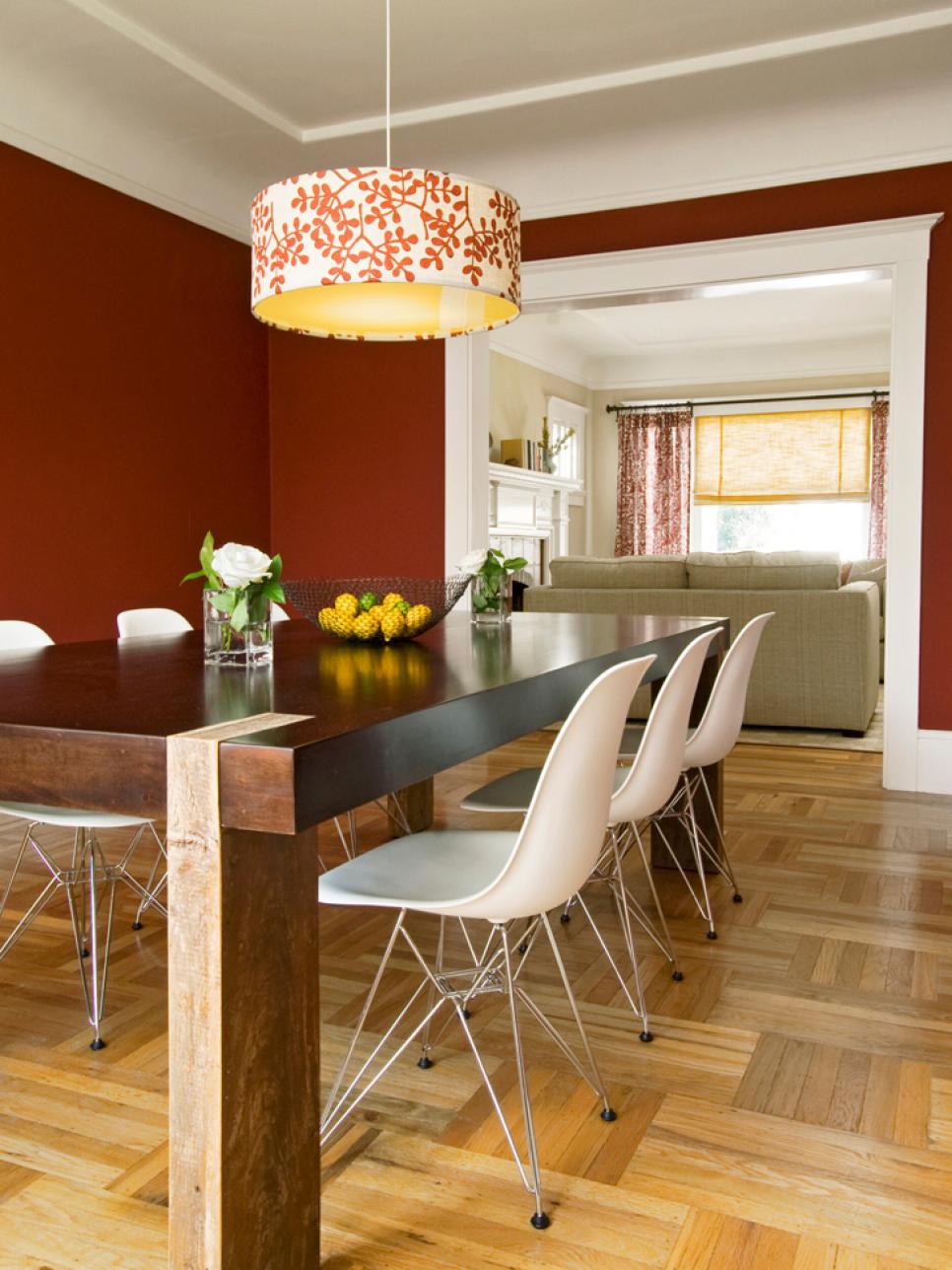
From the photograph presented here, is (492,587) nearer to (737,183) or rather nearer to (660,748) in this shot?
(660,748)

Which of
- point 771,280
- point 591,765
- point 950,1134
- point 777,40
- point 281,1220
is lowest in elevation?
point 950,1134

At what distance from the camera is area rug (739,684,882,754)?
553 centimetres

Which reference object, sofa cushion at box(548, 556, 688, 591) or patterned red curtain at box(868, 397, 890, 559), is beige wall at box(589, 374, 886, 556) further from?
sofa cushion at box(548, 556, 688, 591)

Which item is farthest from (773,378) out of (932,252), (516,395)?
(932,252)

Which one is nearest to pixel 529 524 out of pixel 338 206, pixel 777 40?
pixel 777 40

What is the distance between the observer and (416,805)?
379cm

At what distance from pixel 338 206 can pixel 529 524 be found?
7.51 metres

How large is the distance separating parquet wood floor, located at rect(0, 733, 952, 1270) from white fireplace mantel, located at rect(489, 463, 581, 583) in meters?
5.98

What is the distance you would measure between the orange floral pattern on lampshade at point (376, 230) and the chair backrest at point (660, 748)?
101 centimetres

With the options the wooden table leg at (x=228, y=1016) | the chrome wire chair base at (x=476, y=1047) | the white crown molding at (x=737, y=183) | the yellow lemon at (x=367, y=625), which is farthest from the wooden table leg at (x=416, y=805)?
the white crown molding at (x=737, y=183)

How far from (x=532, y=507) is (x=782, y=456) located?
2828 millimetres

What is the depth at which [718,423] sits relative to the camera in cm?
1128

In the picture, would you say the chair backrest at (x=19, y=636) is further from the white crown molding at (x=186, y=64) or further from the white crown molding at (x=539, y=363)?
the white crown molding at (x=539, y=363)

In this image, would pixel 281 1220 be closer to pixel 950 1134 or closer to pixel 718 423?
pixel 950 1134
